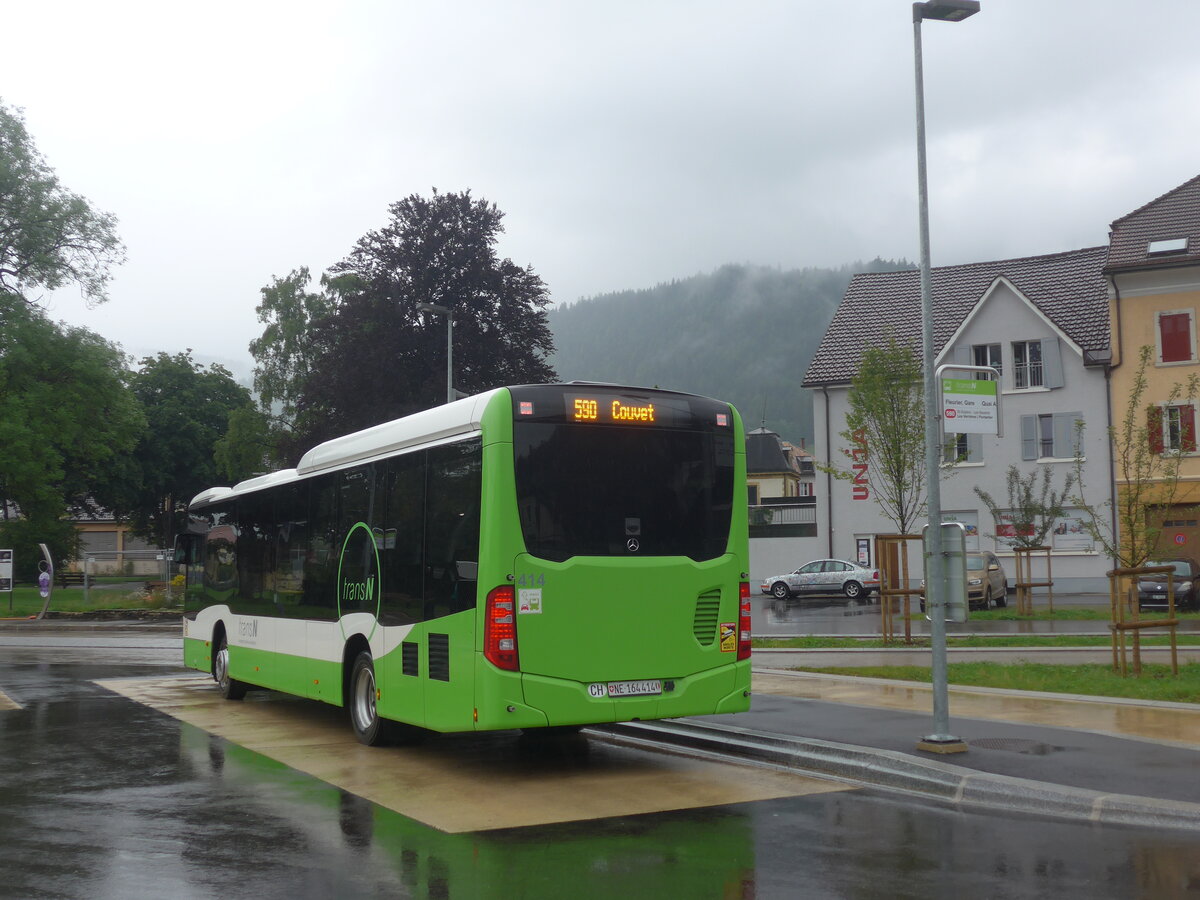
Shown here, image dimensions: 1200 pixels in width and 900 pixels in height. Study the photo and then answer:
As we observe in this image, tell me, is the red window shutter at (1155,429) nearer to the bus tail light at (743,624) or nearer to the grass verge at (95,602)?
the bus tail light at (743,624)

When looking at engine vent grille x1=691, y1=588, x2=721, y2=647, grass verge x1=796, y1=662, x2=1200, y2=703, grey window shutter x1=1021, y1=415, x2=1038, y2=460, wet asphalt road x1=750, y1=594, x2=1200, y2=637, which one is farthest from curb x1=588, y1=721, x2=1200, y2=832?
grey window shutter x1=1021, y1=415, x2=1038, y2=460

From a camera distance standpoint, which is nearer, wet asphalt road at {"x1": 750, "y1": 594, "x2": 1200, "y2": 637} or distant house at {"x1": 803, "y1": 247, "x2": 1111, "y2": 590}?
wet asphalt road at {"x1": 750, "y1": 594, "x2": 1200, "y2": 637}

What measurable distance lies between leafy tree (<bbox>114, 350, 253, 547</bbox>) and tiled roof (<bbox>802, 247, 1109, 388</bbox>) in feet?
128

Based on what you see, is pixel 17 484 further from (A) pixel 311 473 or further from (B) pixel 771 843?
(B) pixel 771 843

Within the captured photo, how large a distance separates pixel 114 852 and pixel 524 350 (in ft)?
129

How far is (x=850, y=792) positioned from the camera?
9.34 m

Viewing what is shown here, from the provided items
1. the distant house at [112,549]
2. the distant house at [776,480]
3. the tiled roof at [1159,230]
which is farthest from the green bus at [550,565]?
the distant house at [112,549]

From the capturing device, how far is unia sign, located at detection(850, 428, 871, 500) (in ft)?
121

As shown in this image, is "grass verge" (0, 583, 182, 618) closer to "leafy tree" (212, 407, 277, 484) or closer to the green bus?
"leafy tree" (212, 407, 277, 484)

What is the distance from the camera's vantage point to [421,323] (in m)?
46.2

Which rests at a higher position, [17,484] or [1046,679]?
[17,484]

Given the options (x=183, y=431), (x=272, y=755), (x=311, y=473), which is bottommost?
(x=272, y=755)

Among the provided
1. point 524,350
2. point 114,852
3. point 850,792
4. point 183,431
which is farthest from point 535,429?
point 183,431

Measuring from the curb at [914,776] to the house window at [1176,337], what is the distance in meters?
37.2
